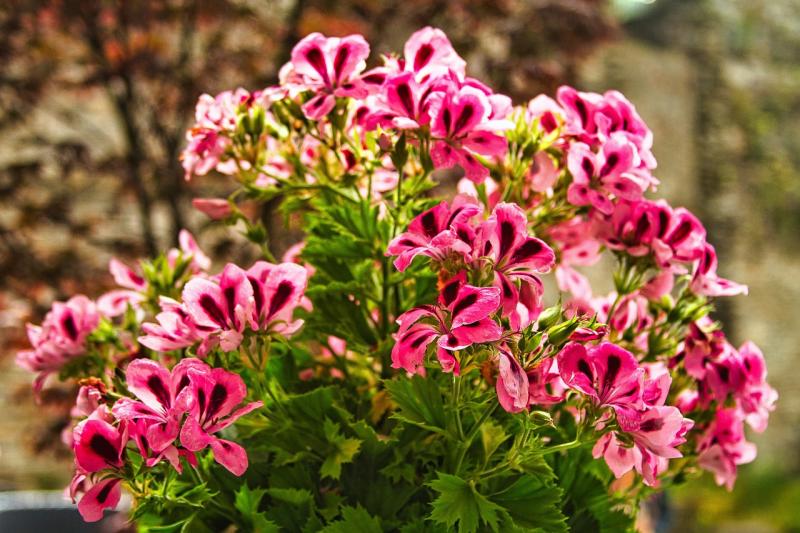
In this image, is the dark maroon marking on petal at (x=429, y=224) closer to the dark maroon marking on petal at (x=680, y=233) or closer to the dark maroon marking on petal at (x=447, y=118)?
the dark maroon marking on petal at (x=447, y=118)

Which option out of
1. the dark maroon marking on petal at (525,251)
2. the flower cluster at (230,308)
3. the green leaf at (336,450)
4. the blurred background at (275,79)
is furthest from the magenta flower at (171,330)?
the blurred background at (275,79)

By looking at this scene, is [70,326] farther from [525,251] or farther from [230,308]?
[525,251]

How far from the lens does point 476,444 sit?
0.62m

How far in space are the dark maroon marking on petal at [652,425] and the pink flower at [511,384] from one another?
8 cm

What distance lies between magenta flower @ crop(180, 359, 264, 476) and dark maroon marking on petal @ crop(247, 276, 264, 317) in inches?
2.1

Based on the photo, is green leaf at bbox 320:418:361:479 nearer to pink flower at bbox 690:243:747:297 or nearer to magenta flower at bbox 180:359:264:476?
magenta flower at bbox 180:359:264:476

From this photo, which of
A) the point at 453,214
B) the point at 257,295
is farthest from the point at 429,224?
the point at 257,295

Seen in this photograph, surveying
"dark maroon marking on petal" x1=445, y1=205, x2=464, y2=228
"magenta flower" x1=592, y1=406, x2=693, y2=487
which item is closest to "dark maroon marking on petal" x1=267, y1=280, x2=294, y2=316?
"dark maroon marking on petal" x1=445, y1=205, x2=464, y2=228

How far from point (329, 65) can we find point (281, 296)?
18cm

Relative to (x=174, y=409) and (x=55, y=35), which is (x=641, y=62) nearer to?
(x=55, y=35)

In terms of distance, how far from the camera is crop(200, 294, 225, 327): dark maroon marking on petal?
56cm

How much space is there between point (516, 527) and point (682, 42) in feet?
25.3

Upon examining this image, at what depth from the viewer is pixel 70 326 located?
27.9 inches

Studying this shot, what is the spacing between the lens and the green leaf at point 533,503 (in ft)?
1.84
